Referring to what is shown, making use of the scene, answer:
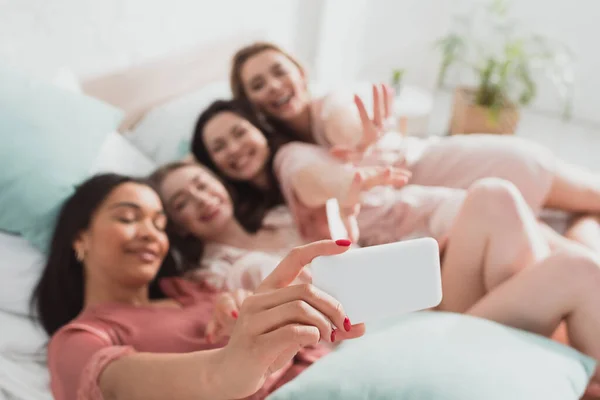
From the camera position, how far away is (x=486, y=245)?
46.2 inches

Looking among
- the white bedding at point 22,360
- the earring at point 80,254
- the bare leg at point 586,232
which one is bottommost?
the white bedding at point 22,360

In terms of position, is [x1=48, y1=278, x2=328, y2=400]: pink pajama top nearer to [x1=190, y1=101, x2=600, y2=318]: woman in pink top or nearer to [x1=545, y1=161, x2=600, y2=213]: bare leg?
[x1=190, y1=101, x2=600, y2=318]: woman in pink top

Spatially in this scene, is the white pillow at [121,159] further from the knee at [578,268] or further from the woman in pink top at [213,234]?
the knee at [578,268]

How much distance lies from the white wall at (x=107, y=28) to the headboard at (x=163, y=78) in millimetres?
48

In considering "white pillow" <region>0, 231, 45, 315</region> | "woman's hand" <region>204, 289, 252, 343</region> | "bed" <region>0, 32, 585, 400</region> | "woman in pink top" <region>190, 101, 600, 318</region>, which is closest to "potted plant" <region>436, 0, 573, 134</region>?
"bed" <region>0, 32, 585, 400</region>

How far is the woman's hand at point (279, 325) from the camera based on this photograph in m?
0.66

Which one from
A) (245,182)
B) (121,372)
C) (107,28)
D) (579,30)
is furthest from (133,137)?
(579,30)

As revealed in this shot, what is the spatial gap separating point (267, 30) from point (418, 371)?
1.93m

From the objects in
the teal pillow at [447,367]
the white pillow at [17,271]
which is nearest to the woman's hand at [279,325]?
the teal pillow at [447,367]

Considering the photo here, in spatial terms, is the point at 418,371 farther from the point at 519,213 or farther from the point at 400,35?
the point at 400,35

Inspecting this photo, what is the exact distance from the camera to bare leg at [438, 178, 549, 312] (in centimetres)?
115

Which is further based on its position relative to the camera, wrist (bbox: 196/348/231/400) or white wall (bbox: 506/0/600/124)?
white wall (bbox: 506/0/600/124)

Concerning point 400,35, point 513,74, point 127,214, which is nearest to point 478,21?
point 400,35

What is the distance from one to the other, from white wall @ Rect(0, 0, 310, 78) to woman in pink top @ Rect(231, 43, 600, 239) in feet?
1.49
